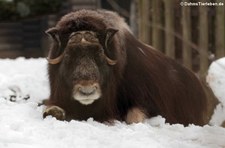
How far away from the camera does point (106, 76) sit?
10.5ft

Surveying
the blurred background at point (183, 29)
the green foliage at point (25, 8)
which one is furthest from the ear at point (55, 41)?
the green foliage at point (25, 8)

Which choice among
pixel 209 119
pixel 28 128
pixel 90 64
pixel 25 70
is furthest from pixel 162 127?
pixel 25 70

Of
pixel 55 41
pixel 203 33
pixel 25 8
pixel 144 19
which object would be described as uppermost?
pixel 55 41

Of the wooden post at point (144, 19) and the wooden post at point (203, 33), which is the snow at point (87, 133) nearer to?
the wooden post at point (203, 33)

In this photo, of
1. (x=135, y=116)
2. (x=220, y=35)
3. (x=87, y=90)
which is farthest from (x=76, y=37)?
(x=220, y=35)

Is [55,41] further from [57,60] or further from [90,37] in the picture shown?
[90,37]

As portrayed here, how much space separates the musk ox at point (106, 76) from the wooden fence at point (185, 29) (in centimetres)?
198

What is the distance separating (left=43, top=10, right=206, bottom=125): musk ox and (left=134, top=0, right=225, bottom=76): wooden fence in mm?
1981

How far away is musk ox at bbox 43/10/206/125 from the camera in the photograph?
3.04m

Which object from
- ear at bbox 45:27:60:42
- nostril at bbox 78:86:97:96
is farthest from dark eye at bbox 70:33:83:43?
nostril at bbox 78:86:97:96

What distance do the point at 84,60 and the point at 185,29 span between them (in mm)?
2964

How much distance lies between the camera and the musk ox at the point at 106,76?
9.98 feet

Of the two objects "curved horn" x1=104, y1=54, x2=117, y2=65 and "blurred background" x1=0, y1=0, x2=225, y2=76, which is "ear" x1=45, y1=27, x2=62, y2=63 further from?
"blurred background" x1=0, y1=0, x2=225, y2=76

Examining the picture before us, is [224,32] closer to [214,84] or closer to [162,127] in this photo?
[214,84]
